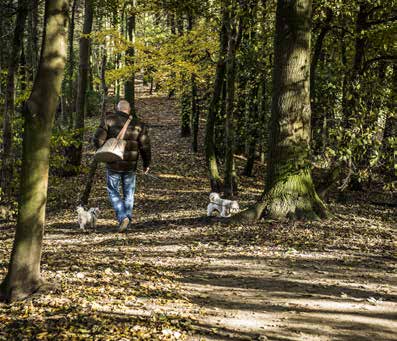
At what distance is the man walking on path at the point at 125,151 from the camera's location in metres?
9.27

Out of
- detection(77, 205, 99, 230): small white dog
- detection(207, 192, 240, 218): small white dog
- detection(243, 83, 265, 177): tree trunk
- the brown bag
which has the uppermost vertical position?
detection(243, 83, 265, 177): tree trunk

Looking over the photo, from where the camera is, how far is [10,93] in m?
11.8

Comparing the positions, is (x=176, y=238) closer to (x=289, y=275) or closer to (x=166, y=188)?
(x=289, y=275)

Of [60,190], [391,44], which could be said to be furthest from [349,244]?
[60,190]

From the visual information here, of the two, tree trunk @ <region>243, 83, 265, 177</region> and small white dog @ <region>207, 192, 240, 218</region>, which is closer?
small white dog @ <region>207, 192, 240, 218</region>

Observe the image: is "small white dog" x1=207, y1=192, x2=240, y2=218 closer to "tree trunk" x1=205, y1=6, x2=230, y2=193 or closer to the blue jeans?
the blue jeans

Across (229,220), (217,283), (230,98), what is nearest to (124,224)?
(229,220)

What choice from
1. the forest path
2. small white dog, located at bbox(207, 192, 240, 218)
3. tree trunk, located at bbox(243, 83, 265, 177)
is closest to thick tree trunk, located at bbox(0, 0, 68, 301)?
the forest path

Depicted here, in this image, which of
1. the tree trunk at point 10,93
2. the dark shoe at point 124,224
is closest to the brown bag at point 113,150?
the dark shoe at point 124,224

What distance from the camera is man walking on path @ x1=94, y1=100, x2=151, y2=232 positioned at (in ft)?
30.4

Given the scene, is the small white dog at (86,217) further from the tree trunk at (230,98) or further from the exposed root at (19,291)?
the exposed root at (19,291)

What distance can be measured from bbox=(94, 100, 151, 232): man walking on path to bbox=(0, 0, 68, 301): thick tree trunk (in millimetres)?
4378

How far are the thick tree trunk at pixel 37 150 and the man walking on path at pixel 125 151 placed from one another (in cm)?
438

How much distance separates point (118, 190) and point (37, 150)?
4.77 m
